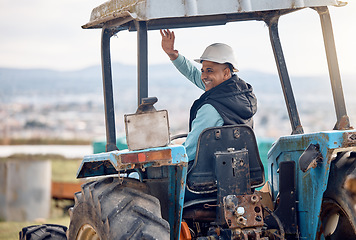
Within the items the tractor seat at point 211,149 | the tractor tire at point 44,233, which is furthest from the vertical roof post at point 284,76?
the tractor tire at point 44,233

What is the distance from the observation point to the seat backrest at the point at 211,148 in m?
5.55

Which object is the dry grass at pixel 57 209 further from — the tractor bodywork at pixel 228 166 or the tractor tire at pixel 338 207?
the tractor tire at pixel 338 207

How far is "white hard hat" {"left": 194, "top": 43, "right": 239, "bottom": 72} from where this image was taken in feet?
20.8

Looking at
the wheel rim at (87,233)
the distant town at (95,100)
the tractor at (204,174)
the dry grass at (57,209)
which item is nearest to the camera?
the tractor at (204,174)

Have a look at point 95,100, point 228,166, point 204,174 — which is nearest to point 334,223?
point 228,166

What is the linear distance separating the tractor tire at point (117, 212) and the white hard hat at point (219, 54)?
5.12 ft

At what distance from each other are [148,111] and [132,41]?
4.99 ft

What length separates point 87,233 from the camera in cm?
551

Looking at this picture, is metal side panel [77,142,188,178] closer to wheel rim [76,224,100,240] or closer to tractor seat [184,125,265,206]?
tractor seat [184,125,265,206]

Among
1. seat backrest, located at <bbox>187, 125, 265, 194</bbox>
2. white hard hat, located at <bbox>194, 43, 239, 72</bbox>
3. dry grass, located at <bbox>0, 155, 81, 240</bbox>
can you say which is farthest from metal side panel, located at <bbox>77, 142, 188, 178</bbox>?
dry grass, located at <bbox>0, 155, 81, 240</bbox>

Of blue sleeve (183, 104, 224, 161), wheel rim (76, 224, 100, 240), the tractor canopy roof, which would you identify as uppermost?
the tractor canopy roof

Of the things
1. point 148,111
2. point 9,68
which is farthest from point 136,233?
point 9,68

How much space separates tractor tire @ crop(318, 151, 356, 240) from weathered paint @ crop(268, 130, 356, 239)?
0.52 feet

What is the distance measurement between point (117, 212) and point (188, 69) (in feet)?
7.90
